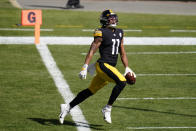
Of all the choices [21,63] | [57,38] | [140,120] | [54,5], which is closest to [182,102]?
[140,120]

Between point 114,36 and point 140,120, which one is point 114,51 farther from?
point 140,120

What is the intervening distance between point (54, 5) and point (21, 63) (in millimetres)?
14420

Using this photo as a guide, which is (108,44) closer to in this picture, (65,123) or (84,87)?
(65,123)

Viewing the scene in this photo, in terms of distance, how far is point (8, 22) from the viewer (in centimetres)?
2158

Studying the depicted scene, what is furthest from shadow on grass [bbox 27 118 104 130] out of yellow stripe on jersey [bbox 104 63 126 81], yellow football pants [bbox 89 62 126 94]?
yellow stripe on jersey [bbox 104 63 126 81]

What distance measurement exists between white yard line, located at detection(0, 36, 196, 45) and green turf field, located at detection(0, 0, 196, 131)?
0.67 metres

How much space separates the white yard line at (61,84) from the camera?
9.12 metres

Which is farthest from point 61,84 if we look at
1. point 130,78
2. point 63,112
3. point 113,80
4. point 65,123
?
point 113,80

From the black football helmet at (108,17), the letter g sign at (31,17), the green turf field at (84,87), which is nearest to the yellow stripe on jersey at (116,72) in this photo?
the black football helmet at (108,17)

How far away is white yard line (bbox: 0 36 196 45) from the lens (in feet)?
57.8

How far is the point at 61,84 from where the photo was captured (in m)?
12.1

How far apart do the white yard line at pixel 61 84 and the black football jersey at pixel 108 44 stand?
3.86ft

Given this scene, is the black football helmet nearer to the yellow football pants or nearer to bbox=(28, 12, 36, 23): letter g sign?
the yellow football pants

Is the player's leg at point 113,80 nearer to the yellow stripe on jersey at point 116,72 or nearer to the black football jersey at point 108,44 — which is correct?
the yellow stripe on jersey at point 116,72
